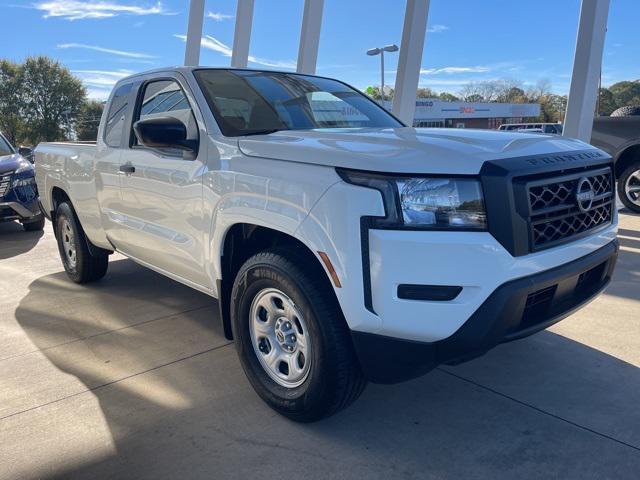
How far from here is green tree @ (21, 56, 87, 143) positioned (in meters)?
45.5

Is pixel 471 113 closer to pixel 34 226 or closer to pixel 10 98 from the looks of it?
pixel 10 98

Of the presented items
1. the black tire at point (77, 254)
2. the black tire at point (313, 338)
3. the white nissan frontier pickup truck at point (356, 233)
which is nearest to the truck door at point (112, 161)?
the white nissan frontier pickup truck at point (356, 233)

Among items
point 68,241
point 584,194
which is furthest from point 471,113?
point 584,194

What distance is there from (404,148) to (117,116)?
293 cm

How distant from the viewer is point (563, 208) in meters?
2.54

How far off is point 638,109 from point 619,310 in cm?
632

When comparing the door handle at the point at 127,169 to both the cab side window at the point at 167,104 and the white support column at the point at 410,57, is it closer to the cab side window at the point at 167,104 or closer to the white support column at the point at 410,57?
the cab side window at the point at 167,104

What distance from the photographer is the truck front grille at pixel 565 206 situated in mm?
2400

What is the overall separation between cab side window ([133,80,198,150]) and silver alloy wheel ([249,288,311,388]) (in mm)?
1170

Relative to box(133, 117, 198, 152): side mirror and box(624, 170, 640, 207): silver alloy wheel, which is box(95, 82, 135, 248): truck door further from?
box(624, 170, 640, 207): silver alloy wheel

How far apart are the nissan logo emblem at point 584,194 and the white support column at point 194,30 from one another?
1050 cm

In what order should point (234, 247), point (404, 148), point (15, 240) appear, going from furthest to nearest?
1. point (15, 240)
2. point (234, 247)
3. point (404, 148)

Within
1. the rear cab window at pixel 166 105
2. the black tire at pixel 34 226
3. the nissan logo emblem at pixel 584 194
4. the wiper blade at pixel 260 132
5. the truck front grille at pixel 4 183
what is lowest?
the black tire at pixel 34 226

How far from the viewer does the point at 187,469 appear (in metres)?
2.50
